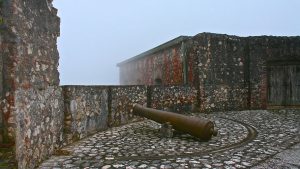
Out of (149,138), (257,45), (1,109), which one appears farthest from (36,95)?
Answer: (257,45)

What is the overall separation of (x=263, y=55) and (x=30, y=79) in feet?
32.2

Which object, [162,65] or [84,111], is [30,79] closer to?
[84,111]

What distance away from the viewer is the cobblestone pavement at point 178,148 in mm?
4355

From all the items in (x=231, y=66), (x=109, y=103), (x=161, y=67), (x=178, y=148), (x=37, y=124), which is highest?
(x=161, y=67)

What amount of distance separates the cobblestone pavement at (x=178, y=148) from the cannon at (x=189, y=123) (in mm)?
184

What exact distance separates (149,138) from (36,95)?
2806mm

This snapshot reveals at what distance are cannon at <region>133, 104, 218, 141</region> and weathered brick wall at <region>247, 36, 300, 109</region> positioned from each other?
5928 millimetres

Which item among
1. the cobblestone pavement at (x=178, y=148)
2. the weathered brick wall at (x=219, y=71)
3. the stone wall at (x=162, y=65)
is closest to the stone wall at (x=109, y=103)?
the cobblestone pavement at (x=178, y=148)

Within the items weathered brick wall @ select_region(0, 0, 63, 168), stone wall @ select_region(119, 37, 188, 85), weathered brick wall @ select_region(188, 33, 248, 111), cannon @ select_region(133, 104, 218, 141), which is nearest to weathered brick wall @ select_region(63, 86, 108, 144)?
weathered brick wall @ select_region(0, 0, 63, 168)

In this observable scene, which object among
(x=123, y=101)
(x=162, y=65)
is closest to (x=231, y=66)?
(x=162, y=65)

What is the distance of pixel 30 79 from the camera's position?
4.13m

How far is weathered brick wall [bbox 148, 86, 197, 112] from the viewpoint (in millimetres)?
9562

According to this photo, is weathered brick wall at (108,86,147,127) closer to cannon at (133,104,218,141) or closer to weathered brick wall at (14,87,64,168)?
cannon at (133,104,218,141)

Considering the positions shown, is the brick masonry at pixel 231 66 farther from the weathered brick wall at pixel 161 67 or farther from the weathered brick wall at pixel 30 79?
the weathered brick wall at pixel 30 79
